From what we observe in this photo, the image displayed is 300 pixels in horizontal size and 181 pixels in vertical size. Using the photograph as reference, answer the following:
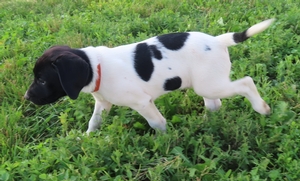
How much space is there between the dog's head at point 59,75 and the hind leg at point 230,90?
101cm

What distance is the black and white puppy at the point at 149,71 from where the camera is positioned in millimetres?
3121

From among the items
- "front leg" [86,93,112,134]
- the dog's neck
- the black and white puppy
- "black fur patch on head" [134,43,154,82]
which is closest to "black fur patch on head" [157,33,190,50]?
the black and white puppy

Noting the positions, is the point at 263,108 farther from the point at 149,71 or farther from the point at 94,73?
the point at 94,73

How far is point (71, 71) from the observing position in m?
2.91

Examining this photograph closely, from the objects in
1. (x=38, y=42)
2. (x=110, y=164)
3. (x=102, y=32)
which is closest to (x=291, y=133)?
(x=110, y=164)

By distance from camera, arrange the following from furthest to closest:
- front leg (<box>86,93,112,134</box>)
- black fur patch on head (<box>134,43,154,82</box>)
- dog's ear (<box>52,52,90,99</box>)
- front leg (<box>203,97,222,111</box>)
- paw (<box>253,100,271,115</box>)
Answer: front leg (<box>203,97,222,111</box>) < front leg (<box>86,93,112,134</box>) < paw (<box>253,100,271,115</box>) < black fur patch on head (<box>134,43,154,82</box>) < dog's ear (<box>52,52,90,99</box>)

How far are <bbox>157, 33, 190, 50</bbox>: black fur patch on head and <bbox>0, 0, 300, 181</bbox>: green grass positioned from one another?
719mm

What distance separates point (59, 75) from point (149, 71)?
0.75 metres

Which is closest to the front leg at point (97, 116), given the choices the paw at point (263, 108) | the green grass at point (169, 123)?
the green grass at point (169, 123)

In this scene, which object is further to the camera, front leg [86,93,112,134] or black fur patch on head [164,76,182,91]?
front leg [86,93,112,134]

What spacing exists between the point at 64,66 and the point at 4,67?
2184mm

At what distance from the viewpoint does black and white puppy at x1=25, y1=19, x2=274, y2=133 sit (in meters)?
3.12

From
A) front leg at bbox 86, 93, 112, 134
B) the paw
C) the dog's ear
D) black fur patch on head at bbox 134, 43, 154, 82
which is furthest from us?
front leg at bbox 86, 93, 112, 134

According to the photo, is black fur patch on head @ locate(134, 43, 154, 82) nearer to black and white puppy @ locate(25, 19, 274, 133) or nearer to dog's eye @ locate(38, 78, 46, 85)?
black and white puppy @ locate(25, 19, 274, 133)
